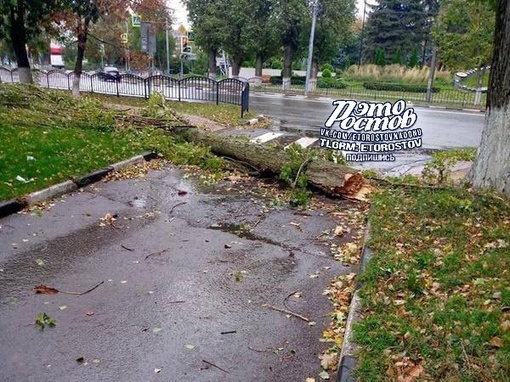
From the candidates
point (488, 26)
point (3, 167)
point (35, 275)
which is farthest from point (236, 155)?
point (488, 26)

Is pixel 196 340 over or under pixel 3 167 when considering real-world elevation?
under

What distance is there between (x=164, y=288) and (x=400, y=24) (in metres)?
54.6

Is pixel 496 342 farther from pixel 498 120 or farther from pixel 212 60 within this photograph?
pixel 212 60

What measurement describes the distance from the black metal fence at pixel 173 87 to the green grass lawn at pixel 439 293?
12.6 meters

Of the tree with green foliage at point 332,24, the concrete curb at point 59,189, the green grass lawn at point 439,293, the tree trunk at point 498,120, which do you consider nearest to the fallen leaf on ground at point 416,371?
the green grass lawn at point 439,293

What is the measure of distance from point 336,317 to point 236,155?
17.6ft

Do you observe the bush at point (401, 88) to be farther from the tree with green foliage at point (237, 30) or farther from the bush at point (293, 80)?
the tree with green foliage at point (237, 30)

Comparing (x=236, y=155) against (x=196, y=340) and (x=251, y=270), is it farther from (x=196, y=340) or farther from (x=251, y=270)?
(x=196, y=340)

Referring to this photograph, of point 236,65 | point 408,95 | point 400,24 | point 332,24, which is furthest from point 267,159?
point 400,24

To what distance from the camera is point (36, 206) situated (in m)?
6.26

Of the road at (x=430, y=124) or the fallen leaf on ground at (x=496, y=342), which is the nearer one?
the fallen leaf on ground at (x=496, y=342)

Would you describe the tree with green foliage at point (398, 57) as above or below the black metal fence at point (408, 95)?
above

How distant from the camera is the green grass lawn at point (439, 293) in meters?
2.91

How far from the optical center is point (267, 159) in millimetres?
8234
